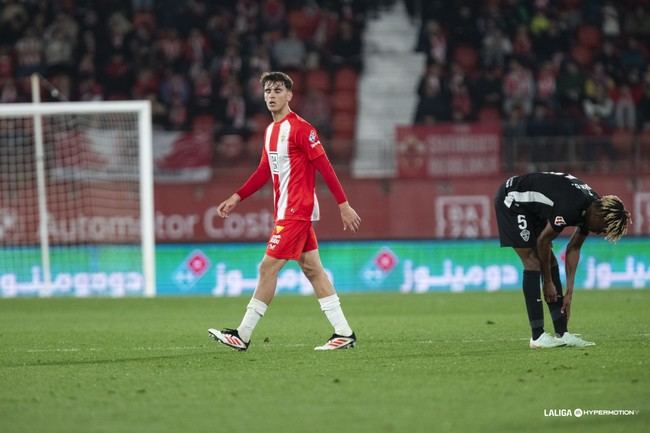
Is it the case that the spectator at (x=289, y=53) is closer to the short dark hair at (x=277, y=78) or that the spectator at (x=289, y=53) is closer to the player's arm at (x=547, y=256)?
the short dark hair at (x=277, y=78)

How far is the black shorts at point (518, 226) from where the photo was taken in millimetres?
8578

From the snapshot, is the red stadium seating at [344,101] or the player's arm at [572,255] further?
the red stadium seating at [344,101]

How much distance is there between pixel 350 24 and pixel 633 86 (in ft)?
19.4

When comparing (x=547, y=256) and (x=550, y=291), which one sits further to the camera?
(x=550, y=291)

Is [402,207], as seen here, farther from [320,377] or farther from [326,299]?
[320,377]

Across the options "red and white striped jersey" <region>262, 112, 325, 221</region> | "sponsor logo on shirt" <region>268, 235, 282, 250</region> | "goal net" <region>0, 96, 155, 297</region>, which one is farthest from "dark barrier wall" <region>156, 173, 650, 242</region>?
"sponsor logo on shirt" <region>268, 235, 282, 250</region>

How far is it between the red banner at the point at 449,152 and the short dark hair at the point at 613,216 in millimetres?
10445

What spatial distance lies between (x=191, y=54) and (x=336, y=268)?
7.55 metres

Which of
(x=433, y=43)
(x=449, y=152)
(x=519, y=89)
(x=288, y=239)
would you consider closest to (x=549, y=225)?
(x=288, y=239)

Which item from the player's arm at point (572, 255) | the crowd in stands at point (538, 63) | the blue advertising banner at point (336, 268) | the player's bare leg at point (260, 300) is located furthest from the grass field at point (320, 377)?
the crowd in stands at point (538, 63)

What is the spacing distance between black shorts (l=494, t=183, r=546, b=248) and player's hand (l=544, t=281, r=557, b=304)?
302 millimetres

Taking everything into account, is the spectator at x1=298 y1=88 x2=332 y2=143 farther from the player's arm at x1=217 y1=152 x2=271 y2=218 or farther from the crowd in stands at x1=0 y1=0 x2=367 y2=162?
the player's arm at x1=217 y1=152 x2=271 y2=218

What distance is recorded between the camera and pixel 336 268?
18109mm

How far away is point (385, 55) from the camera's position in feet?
81.4
